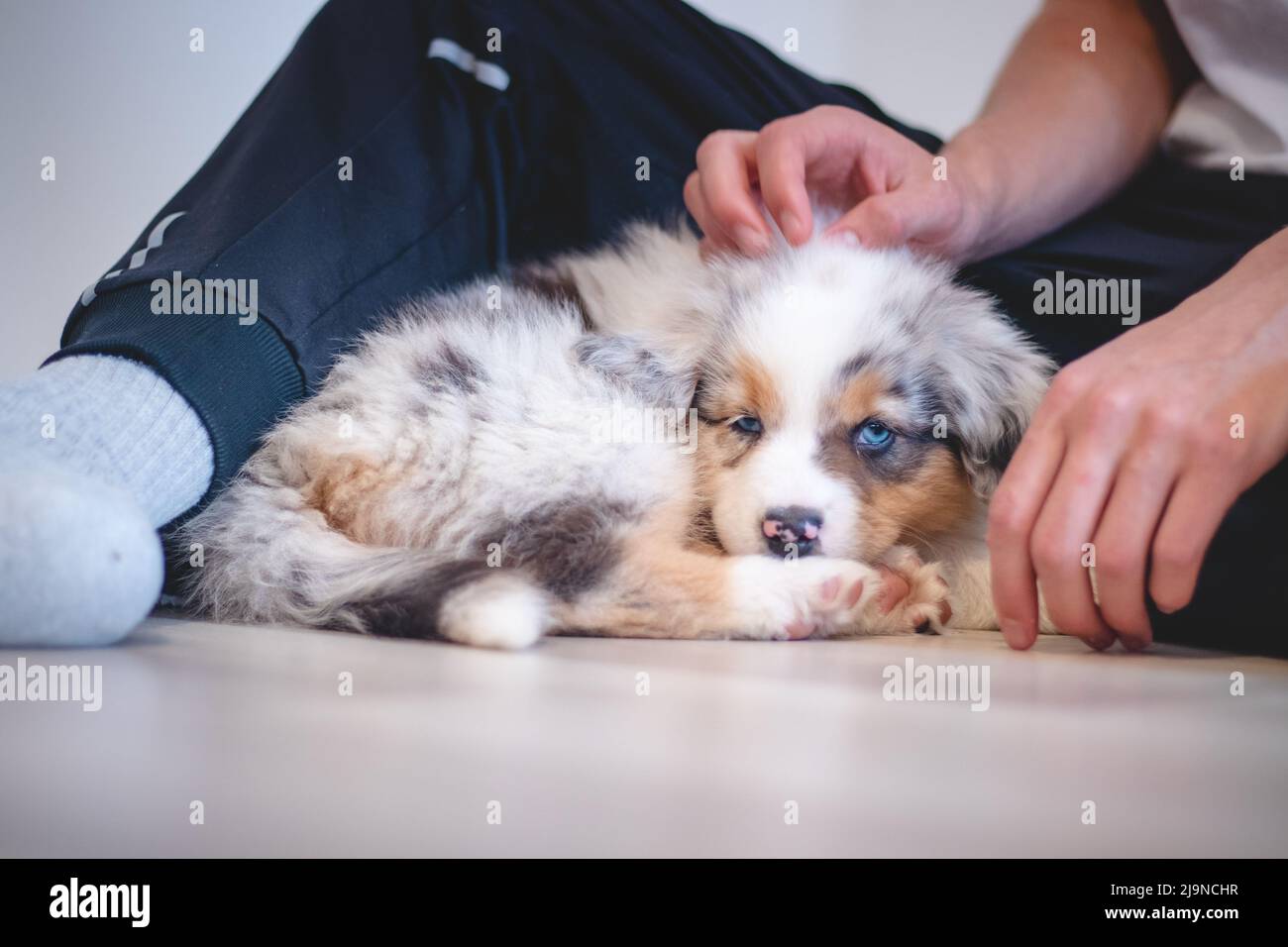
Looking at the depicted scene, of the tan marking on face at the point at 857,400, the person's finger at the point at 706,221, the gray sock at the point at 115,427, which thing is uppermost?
the person's finger at the point at 706,221

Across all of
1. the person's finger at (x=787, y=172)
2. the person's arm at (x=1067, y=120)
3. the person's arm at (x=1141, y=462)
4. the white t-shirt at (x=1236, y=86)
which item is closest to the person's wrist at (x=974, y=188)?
the person's arm at (x=1067, y=120)

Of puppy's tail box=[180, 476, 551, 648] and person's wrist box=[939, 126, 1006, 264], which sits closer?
puppy's tail box=[180, 476, 551, 648]

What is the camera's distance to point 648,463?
176 cm

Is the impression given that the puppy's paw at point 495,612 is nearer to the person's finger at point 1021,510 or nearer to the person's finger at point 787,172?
the person's finger at point 1021,510

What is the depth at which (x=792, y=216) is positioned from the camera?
6.17 ft

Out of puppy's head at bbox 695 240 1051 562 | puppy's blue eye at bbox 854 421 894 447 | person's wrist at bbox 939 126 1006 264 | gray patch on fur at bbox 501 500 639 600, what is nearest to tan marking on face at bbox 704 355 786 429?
puppy's head at bbox 695 240 1051 562

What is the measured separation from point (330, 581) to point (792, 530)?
68 centimetres

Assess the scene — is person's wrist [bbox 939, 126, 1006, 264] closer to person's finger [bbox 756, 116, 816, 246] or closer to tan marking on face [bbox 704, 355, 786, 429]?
person's finger [bbox 756, 116, 816, 246]

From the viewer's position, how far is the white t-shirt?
6.48 ft

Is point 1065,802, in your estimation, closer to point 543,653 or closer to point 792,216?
point 543,653

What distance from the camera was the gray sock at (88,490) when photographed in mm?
1259

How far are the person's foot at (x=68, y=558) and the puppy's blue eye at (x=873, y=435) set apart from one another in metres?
1.09

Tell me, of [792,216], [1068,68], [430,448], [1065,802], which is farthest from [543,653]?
[1068,68]

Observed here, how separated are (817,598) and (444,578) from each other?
0.53m
